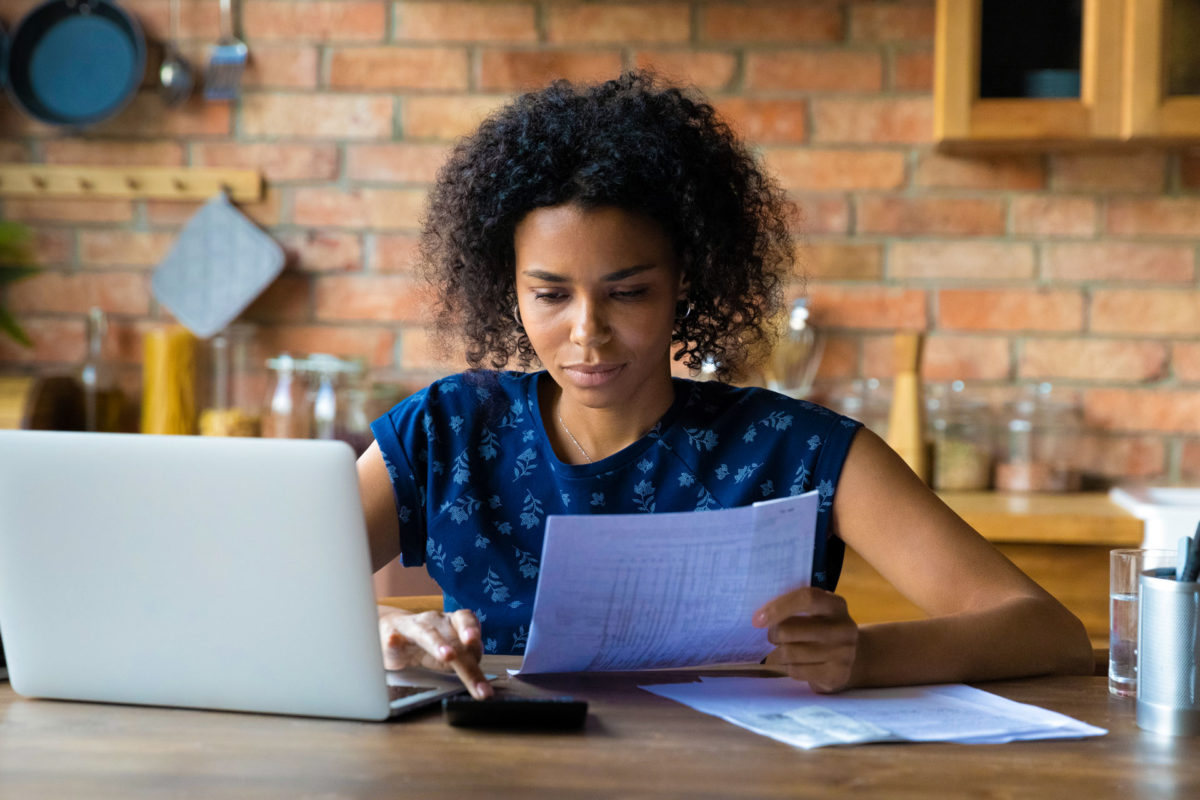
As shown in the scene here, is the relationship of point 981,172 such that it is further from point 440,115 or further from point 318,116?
point 318,116

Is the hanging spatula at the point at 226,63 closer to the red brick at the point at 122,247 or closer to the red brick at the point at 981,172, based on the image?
the red brick at the point at 122,247

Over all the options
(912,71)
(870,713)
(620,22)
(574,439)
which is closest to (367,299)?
(620,22)

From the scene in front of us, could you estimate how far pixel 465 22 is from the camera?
8.55ft

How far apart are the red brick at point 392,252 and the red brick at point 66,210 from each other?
1.79 ft

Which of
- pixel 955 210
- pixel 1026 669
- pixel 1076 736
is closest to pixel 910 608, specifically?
pixel 955 210

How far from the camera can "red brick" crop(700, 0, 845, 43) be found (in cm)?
254

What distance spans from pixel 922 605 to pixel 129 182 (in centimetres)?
205

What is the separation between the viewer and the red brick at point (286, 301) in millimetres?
2684

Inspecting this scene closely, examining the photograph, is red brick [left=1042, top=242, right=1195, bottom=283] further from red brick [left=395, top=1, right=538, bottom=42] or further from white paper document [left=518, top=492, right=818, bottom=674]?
white paper document [left=518, top=492, right=818, bottom=674]

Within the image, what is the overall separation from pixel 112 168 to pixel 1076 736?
7.80ft

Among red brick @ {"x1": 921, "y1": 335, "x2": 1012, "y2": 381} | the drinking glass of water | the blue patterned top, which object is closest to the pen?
the drinking glass of water

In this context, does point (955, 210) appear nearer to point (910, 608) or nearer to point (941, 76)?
point (941, 76)

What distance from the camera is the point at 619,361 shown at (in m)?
1.31

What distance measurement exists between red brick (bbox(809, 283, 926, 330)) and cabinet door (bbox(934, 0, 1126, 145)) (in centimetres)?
36
